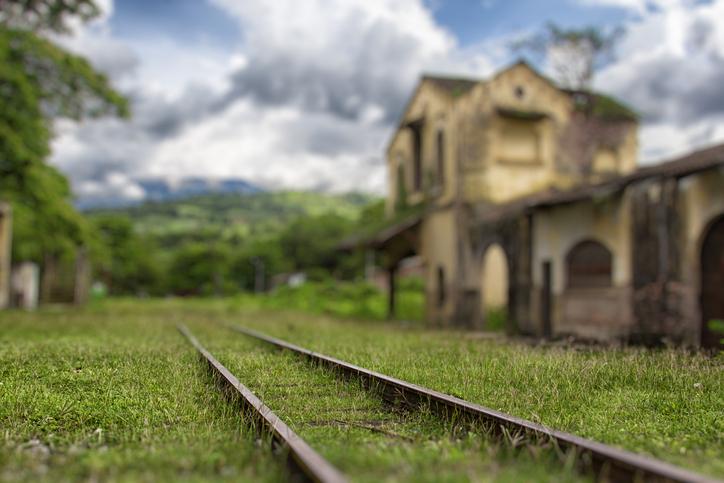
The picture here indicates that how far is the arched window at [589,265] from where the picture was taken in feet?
54.4

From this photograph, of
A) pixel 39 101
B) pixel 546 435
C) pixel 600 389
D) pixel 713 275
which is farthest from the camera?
pixel 39 101

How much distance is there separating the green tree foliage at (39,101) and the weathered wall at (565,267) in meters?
15.0

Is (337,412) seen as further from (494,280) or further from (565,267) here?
(494,280)

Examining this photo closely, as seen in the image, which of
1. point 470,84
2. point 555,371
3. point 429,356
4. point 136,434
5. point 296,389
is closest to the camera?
point 136,434

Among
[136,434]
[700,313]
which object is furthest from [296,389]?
[700,313]

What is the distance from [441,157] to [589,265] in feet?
30.1

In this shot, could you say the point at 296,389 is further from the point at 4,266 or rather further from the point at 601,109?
the point at 4,266

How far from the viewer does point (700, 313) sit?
13.0m

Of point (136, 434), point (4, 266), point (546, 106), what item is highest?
point (546, 106)

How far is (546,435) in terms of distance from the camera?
4184 millimetres

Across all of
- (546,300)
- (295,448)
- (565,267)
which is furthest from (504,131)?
(295,448)

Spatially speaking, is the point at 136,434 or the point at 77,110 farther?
the point at 77,110

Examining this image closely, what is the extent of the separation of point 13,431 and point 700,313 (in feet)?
40.0

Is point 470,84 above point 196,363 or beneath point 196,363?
above
